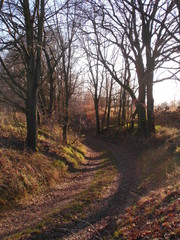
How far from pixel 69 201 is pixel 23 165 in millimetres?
2172

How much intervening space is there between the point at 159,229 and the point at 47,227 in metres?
2.53

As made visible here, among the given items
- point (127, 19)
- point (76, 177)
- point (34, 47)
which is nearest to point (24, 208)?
point (76, 177)

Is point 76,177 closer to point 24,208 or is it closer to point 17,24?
point 24,208

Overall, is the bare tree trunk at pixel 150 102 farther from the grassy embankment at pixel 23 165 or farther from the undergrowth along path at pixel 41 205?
the undergrowth along path at pixel 41 205

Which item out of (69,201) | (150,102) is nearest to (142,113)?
(150,102)

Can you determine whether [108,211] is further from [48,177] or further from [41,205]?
[48,177]

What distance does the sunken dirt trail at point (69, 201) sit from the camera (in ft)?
16.9

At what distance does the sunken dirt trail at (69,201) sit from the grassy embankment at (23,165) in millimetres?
382

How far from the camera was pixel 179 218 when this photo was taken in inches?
171

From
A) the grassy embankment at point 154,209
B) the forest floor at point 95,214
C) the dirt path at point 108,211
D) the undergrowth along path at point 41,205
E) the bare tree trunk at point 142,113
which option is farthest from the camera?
the bare tree trunk at point 142,113

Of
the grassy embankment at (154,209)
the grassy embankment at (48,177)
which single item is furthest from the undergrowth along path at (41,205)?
the grassy embankment at (154,209)

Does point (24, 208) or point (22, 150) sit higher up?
point (22, 150)

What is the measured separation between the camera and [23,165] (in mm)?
7988

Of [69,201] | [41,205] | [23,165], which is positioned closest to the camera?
[41,205]
